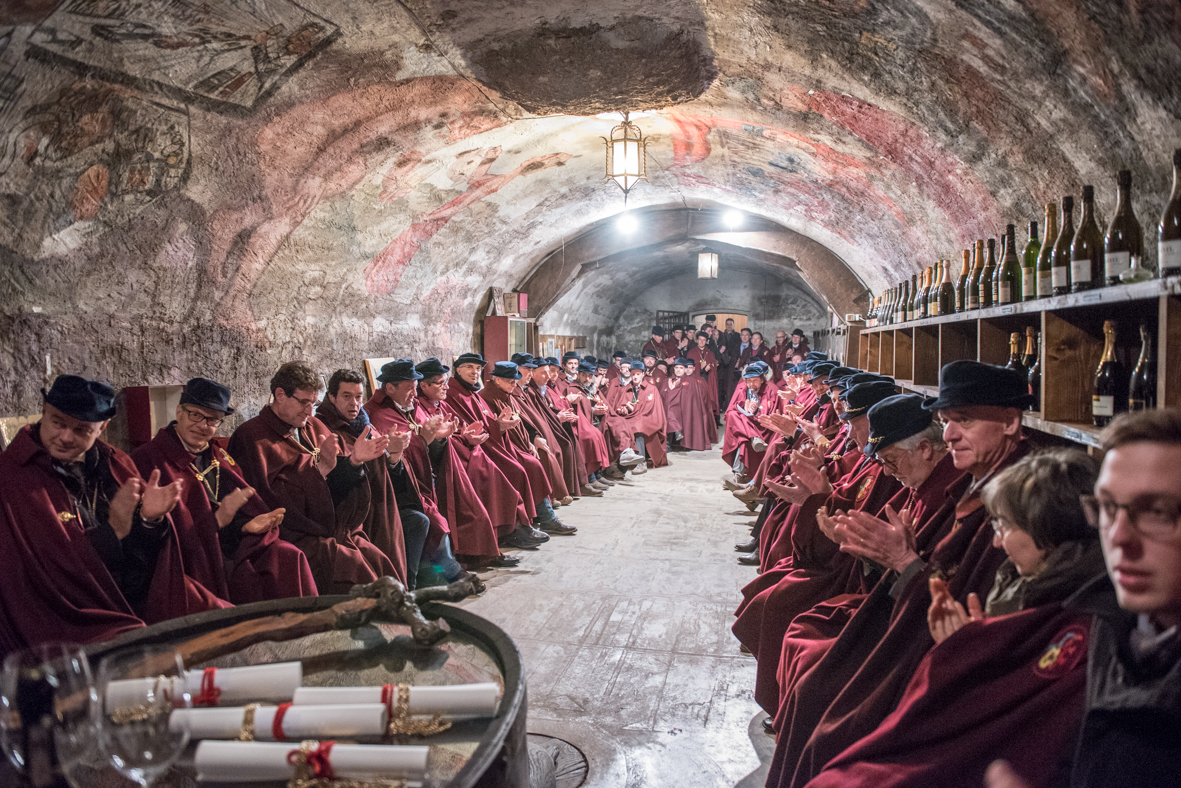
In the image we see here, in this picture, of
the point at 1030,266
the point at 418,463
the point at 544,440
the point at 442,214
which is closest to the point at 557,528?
the point at 544,440

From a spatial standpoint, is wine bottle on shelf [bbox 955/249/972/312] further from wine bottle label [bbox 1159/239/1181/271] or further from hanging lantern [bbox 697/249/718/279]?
hanging lantern [bbox 697/249/718/279]

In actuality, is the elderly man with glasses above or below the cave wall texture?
below

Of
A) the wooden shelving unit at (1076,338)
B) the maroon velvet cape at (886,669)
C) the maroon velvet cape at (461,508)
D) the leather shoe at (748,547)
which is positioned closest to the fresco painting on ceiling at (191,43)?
the maroon velvet cape at (461,508)

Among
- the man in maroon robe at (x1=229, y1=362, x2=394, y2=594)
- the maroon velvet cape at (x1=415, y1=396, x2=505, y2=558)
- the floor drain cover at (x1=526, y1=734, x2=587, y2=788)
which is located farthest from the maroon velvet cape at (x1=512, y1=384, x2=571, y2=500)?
the floor drain cover at (x1=526, y1=734, x2=587, y2=788)

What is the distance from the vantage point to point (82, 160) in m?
4.34

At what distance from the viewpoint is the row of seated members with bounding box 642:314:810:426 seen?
1614cm

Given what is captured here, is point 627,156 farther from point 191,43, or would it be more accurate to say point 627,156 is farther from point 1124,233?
point 1124,233

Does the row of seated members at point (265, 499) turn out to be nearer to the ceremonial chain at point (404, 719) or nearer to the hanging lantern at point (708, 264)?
the ceremonial chain at point (404, 719)

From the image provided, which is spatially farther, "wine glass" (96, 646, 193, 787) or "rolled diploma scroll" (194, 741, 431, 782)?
"rolled diploma scroll" (194, 741, 431, 782)

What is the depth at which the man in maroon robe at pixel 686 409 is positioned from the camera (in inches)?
534

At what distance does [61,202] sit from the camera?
4.39 meters

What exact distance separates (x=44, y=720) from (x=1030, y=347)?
4.09 m

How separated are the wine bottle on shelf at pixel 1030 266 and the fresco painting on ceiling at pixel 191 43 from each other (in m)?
4.12

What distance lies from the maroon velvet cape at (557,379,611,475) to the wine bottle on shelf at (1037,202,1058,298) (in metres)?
6.38
